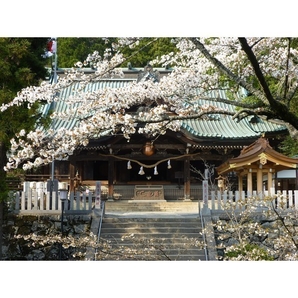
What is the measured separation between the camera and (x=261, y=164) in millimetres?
7535

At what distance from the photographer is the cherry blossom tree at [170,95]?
3678mm

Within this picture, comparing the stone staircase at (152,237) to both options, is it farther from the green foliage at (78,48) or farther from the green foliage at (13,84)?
the green foliage at (78,48)

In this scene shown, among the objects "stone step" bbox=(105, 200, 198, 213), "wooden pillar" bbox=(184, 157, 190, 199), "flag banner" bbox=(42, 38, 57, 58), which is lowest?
"stone step" bbox=(105, 200, 198, 213)

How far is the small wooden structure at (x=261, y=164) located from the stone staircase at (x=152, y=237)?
1013 millimetres

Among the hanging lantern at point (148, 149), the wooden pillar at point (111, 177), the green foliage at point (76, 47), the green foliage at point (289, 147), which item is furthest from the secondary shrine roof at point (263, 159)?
the green foliage at point (76, 47)

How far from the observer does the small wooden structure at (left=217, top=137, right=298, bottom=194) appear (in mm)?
7402

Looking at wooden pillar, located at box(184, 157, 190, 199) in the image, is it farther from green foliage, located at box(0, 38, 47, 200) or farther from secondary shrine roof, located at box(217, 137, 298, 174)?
green foliage, located at box(0, 38, 47, 200)

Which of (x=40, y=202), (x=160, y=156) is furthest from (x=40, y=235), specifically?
(x=160, y=156)

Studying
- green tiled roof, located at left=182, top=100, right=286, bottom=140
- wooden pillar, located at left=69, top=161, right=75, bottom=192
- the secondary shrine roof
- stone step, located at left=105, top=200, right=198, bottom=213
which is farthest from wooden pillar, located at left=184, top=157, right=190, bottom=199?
wooden pillar, located at left=69, top=161, right=75, bottom=192

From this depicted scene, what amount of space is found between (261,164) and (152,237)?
2066 millimetres

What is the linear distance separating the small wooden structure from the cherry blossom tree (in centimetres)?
166
